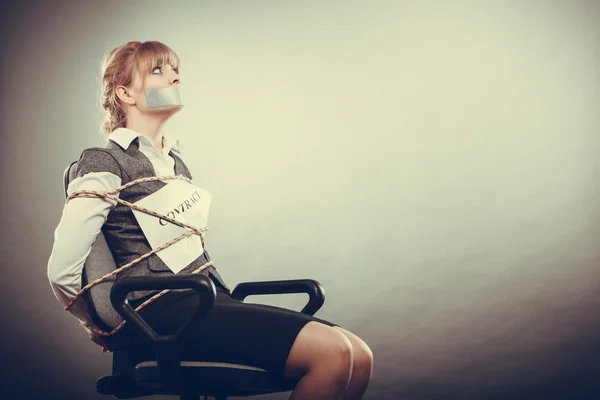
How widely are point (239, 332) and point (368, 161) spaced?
239 cm

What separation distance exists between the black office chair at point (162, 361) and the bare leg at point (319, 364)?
56mm

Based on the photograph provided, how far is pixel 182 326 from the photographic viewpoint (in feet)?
5.49

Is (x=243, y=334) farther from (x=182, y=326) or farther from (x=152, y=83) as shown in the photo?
(x=152, y=83)

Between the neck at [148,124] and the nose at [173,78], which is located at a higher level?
the nose at [173,78]

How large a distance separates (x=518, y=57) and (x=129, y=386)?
2.94 meters

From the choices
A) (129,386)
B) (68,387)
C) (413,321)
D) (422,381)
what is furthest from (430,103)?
(129,386)

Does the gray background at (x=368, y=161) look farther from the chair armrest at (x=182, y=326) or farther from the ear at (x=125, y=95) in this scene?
the chair armrest at (x=182, y=326)

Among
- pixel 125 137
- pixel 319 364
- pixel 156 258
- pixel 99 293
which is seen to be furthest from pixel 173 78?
pixel 319 364

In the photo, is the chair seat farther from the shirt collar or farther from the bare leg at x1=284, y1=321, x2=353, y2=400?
the shirt collar

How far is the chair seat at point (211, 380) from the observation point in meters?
1.69

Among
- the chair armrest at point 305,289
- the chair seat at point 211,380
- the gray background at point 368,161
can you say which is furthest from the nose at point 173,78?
the gray background at point 368,161

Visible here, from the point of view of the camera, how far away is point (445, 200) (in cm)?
392

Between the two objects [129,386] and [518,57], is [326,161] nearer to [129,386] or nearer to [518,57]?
[518,57]

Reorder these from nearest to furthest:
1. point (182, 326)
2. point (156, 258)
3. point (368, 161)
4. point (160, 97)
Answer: point (182, 326) → point (156, 258) → point (160, 97) → point (368, 161)
